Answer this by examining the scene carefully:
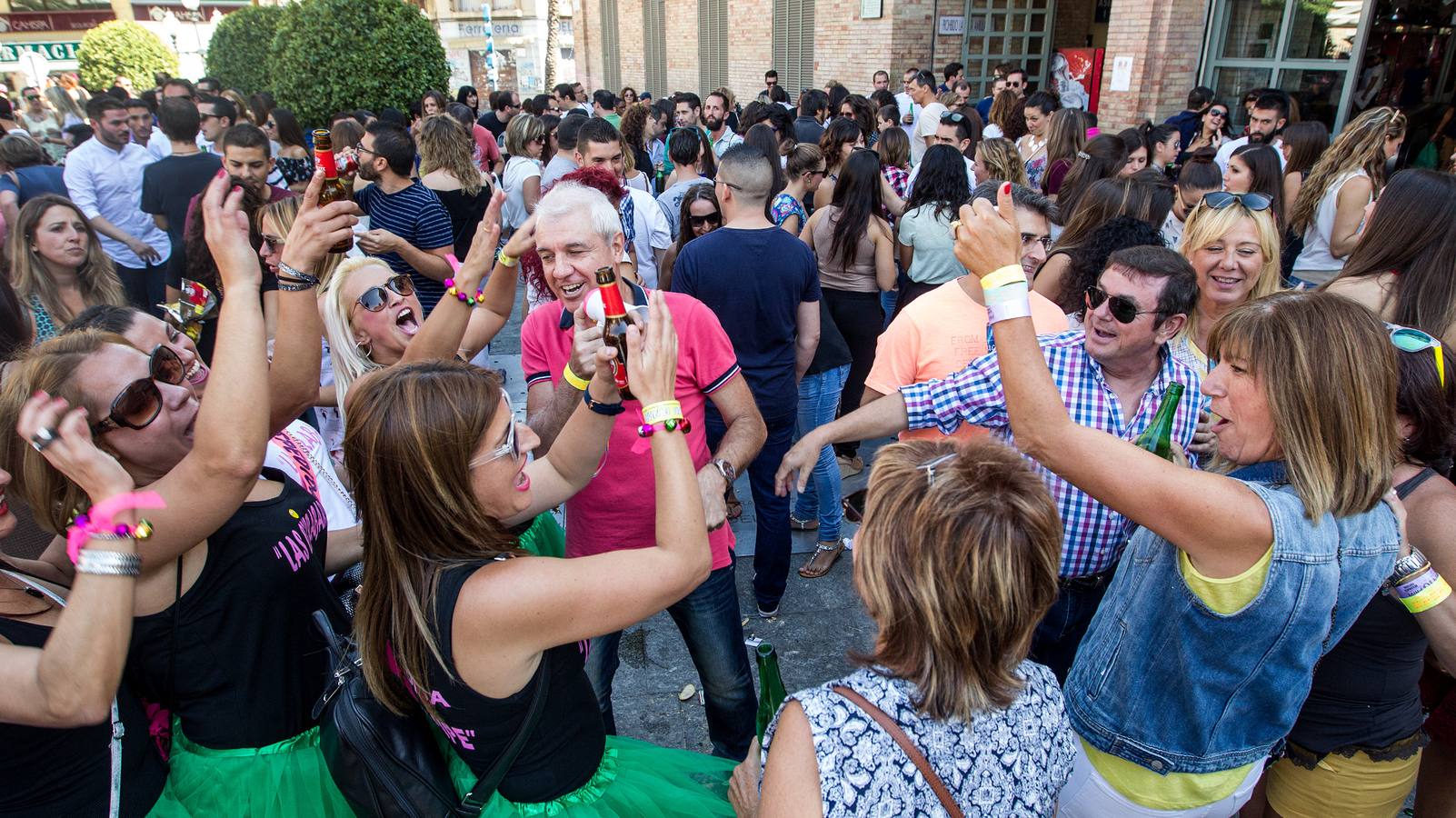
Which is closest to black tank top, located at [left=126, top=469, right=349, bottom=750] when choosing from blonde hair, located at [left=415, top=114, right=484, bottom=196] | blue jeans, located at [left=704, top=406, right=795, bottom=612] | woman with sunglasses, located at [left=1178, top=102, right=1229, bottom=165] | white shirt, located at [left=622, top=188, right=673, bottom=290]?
blue jeans, located at [left=704, top=406, right=795, bottom=612]

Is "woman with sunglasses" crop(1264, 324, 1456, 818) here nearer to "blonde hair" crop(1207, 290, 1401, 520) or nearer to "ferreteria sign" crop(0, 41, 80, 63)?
"blonde hair" crop(1207, 290, 1401, 520)

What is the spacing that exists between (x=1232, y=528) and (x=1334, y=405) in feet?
1.10

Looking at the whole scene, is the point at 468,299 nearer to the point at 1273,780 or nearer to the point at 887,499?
the point at 887,499

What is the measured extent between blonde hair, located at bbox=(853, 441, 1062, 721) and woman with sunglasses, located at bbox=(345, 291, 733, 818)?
43 centimetres

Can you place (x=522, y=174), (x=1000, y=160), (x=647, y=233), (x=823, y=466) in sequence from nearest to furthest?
(x=823, y=466) < (x=647, y=233) < (x=1000, y=160) < (x=522, y=174)

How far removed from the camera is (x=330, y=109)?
465 inches

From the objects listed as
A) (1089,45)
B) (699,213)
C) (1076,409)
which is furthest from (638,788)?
(1089,45)

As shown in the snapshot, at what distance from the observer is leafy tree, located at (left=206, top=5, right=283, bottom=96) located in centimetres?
1697

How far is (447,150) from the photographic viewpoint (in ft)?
21.3

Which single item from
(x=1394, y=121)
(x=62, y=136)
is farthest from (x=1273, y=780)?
(x=62, y=136)

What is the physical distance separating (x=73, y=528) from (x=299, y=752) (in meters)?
0.82

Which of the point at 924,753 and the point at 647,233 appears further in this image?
the point at 647,233

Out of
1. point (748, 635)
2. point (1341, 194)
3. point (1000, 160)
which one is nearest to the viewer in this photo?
point (748, 635)

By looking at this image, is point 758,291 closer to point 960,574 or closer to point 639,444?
point 639,444
